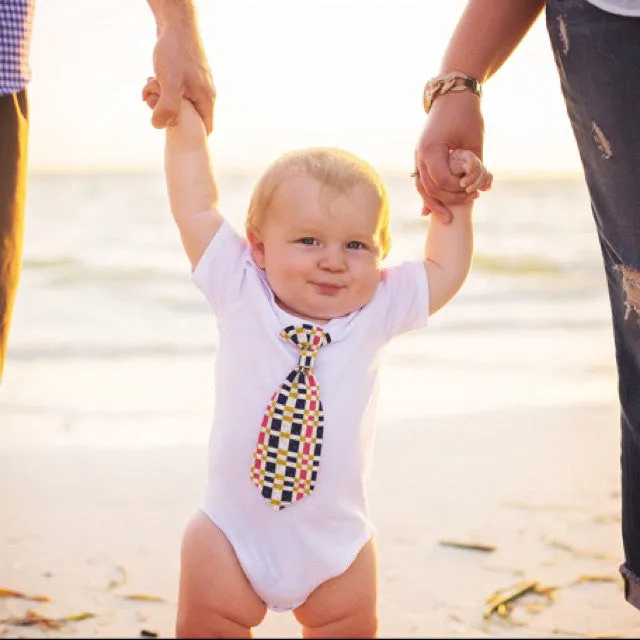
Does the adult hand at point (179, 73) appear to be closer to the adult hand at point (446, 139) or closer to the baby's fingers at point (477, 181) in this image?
the adult hand at point (446, 139)

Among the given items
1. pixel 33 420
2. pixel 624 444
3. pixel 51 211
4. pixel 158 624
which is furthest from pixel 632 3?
pixel 51 211

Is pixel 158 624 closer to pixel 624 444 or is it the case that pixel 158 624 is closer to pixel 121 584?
pixel 121 584

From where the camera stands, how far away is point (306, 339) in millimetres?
2363

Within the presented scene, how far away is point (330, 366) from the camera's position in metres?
2.39

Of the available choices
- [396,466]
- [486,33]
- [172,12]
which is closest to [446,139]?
[486,33]

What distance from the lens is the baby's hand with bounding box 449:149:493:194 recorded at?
2.38 meters

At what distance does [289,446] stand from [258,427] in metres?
0.08

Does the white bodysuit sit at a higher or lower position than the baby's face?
lower

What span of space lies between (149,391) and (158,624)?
316 cm

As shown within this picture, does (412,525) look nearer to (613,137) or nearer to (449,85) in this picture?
(449,85)

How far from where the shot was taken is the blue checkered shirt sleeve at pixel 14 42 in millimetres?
2289

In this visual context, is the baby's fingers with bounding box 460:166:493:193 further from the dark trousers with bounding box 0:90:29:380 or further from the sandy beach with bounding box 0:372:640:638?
the sandy beach with bounding box 0:372:640:638

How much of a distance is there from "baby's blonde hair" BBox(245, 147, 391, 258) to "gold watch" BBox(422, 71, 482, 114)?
0.71 ft

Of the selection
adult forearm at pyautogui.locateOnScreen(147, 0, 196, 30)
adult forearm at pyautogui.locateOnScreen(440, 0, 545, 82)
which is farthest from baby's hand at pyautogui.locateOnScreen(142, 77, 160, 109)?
adult forearm at pyautogui.locateOnScreen(440, 0, 545, 82)
